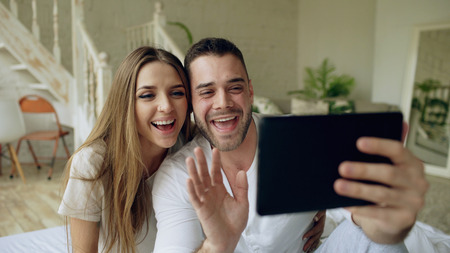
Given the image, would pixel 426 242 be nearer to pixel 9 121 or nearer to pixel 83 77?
pixel 83 77

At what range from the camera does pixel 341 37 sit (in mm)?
6324

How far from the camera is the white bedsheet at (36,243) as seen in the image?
5.97ft

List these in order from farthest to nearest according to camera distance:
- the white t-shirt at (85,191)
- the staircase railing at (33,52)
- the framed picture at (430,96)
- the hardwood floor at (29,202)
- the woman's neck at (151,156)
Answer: the framed picture at (430,96)
the staircase railing at (33,52)
the hardwood floor at (29,202)
the woman's neck at (151,156)
the white t-shirt at (85,191)

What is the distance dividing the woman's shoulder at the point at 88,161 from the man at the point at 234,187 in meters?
0.23

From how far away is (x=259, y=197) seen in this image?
57 centimetres

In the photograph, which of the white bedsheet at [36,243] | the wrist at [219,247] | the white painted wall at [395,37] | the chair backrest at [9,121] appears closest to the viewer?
the wrist at [219,247]

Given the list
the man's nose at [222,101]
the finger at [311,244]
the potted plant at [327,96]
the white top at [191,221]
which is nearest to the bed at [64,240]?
the finger at [311,244]

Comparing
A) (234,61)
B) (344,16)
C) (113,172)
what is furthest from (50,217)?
(344,16)

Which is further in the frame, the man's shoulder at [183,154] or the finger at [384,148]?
the man's shoulder at [183,154]

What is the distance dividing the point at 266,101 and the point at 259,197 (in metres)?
4.09

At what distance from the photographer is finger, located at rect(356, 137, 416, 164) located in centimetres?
59

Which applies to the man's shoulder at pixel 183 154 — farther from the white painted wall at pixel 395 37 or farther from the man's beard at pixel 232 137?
the white painted wall at pixel 395 37

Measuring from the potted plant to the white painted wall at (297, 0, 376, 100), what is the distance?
0.89 ft

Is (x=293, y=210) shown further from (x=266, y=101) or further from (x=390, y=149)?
(x=266, y=101)
